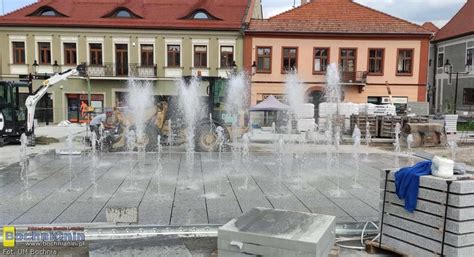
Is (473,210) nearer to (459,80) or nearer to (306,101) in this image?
(306,101)

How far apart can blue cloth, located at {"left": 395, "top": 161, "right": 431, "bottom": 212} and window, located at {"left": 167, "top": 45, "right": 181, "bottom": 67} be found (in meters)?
28.8

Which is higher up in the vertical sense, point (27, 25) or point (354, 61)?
point (27, 25)

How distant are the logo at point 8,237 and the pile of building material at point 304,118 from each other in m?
17.9

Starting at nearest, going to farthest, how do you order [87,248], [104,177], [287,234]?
[287,234], [87,248], [104,177]

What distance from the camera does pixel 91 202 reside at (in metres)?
7.31

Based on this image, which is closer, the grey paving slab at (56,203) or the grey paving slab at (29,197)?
the grey paving slab at (56,203)

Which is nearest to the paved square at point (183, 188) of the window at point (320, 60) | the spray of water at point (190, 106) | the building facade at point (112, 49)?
the spray of water at point (190, 106)

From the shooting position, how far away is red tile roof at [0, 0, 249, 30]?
31.4m

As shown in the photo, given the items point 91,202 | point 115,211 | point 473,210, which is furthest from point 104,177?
point 473,210

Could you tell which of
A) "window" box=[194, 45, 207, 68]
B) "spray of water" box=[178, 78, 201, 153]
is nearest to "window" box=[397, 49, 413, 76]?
"window" box=[194, 45, 207, 68]

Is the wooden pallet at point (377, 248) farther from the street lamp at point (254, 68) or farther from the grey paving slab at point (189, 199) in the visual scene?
the street lamp at point (254, 68)

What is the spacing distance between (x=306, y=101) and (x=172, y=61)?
10.8 metres

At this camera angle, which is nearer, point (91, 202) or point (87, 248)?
point (87, 248)

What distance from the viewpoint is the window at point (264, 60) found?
31.9m
